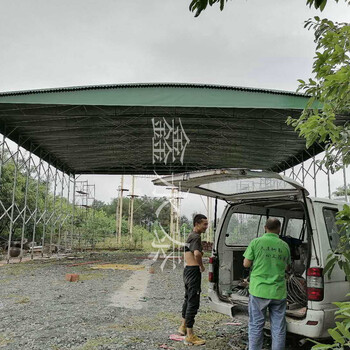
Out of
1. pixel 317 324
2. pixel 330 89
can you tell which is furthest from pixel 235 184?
pixel 330 89

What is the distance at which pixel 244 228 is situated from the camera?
574cm

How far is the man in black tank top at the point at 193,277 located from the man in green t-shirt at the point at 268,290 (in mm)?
1030

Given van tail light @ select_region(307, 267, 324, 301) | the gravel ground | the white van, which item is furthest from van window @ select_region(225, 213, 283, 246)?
van tail light @ select_region(307, 267, 324, 301)

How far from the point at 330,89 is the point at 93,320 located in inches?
204

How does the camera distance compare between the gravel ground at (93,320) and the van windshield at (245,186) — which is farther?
the gravel ground at (93,320)

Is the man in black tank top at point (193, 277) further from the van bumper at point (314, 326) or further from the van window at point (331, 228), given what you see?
the van window at point (331, 228)

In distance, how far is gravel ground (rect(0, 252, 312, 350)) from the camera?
4695mm

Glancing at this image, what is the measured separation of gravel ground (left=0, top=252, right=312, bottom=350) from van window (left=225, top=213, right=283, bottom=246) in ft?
4.18

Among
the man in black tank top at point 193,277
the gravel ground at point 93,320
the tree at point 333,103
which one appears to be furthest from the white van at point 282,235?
the tree at point 333,103

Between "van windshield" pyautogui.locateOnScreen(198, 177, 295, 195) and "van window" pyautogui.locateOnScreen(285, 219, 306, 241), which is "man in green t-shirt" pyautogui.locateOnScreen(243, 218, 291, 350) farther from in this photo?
"van window" pyautogui.locateOnScreen(285, 219, 306, 241)

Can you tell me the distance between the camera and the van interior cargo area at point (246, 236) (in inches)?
203

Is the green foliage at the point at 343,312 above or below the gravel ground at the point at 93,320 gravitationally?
above

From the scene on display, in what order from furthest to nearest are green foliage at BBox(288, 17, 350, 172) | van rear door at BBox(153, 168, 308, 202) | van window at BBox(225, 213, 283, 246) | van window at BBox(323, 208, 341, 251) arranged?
van window at BBox(225, 213, 283, 246)
van rear door at BBox(153, 168, 308, 202)
van window at BBox(323, 208, 341, 251)
green foliage at BBox(288, 17, 350, 172)

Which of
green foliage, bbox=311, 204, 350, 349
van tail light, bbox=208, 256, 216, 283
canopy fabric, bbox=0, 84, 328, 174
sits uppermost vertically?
canopy fabric, bbox=0, 84, 328, 174
